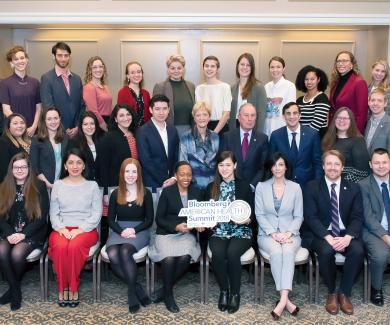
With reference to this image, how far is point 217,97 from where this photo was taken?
5.23 metres

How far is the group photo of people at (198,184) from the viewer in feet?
14.0

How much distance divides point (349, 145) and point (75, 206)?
2.49m

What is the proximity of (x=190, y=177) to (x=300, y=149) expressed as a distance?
42.2 inches

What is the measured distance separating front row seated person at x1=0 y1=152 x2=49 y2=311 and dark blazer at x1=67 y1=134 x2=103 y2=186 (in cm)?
45

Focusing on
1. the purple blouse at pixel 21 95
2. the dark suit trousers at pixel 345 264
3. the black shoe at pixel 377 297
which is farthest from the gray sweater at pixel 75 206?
the black shoe at pixel 377 297

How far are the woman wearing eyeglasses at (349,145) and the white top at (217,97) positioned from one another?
3.44 ft

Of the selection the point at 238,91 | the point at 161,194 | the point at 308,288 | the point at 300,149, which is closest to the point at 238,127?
the point at 238,91

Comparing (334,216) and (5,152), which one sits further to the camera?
(5,152)

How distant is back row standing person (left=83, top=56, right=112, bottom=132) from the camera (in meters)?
5.38

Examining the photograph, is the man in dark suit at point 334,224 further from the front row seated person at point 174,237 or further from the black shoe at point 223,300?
the front row seated person at point 174,237

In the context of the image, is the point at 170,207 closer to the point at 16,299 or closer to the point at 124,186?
the point at 124,186

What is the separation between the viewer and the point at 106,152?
4.80 meters

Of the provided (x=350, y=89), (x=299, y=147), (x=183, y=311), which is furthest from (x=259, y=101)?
(x=183, y=311)

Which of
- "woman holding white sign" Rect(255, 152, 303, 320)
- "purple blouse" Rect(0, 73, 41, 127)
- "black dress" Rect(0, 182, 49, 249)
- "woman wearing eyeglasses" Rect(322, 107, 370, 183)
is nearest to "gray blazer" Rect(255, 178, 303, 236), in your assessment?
"woman holding white sign" Rect(255, 152, 303, 320)
